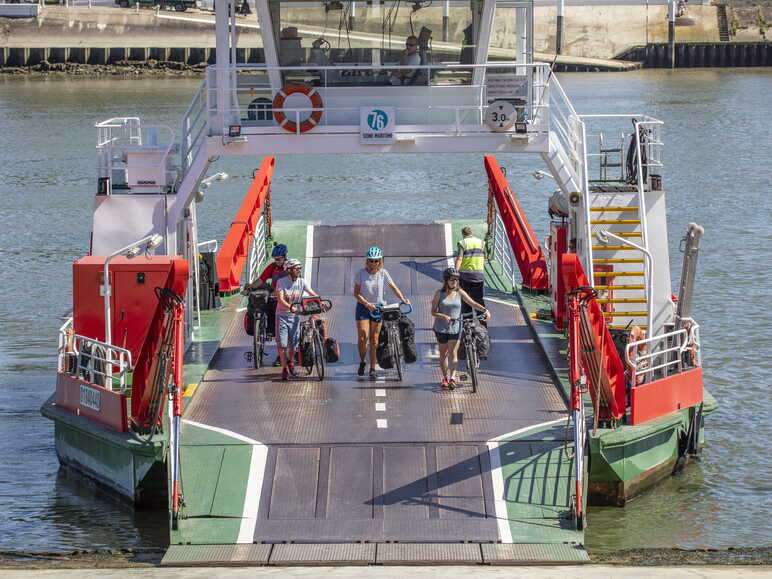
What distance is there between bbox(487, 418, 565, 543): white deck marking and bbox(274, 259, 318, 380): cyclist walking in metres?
2.86

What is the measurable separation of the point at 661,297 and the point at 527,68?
355 centimetres

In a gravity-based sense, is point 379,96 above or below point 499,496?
above

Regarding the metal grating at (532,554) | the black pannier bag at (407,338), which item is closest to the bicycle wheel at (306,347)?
the black pannier bag at (407,338)

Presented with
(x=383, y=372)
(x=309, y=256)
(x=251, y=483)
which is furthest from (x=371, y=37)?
(x=251, y=483)

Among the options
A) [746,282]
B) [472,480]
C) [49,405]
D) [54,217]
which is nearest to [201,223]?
[54,217]

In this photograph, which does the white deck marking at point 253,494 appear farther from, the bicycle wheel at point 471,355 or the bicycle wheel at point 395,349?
the bicycle wheel at point 471,355

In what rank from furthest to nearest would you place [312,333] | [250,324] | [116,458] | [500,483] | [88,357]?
[250,324] → [312,333] → [88,357] → [116,458] → [500,483]

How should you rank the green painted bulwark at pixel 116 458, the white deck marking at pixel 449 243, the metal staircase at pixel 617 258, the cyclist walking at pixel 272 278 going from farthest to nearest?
the white deck marking at pixel 449 243 → the metal staircase at pixel 617 258 → the cyclist walking at pixel 272 278 → the green painted bulwark at pixel 116 458

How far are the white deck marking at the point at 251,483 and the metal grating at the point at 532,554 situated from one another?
2110mm

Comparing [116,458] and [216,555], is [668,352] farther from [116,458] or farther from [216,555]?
[116,458]

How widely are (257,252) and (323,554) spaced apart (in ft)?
38.3

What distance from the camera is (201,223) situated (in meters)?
33.8

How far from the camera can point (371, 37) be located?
17.4 metres

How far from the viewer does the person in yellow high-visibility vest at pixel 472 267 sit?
16.1 metres
